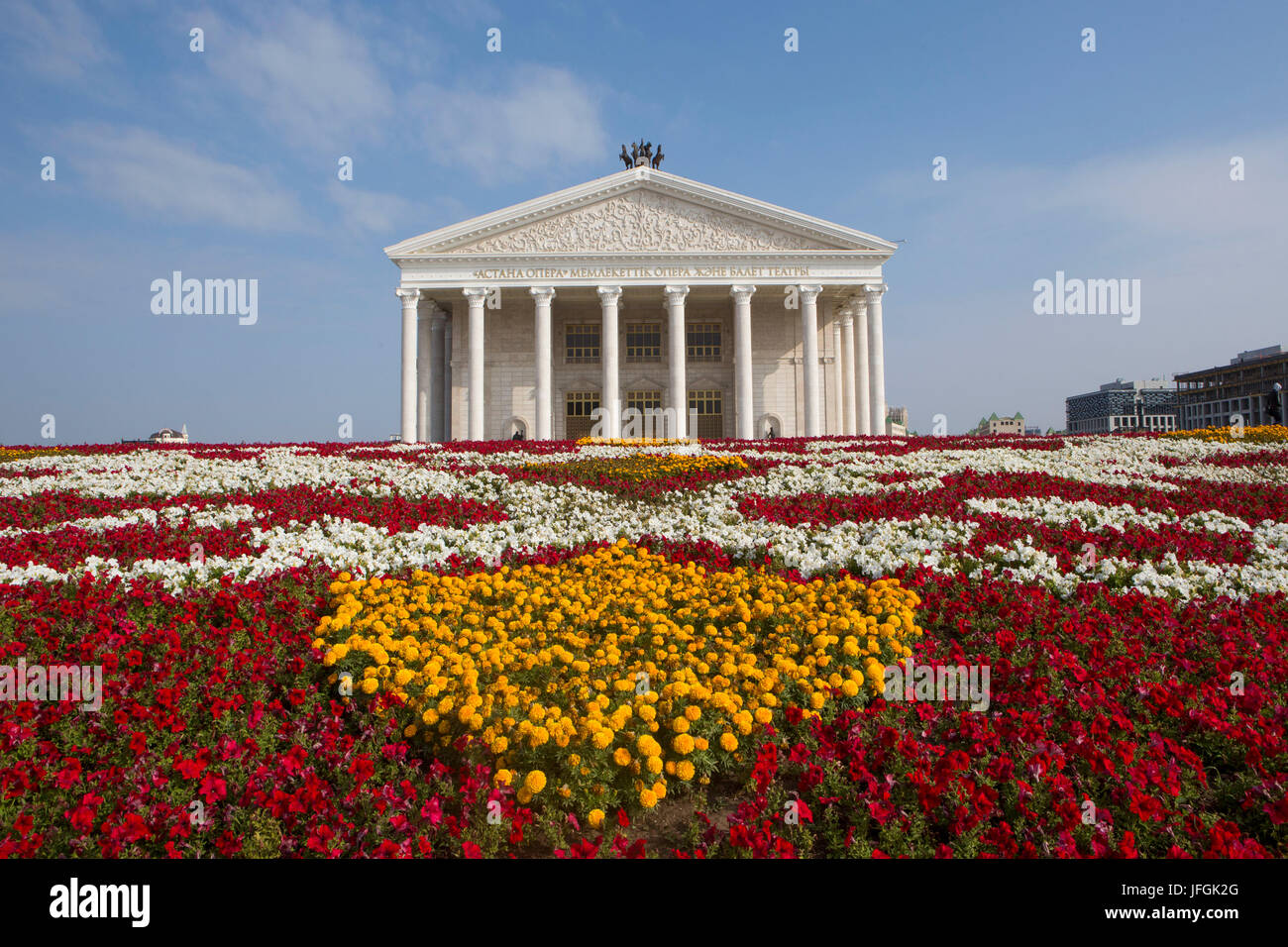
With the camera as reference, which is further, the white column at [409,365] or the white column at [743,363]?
the white column at [743,363]

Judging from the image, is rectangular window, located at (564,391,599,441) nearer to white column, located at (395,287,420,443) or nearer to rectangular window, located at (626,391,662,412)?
rectangular window, located at (626,391,662,412)

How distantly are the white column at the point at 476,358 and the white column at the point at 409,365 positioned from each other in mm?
2991

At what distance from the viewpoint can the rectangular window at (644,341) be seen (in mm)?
44719

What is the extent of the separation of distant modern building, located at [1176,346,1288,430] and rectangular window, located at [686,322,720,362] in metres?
95.3

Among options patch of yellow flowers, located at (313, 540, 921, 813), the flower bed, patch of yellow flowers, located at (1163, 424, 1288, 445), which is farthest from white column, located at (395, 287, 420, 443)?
patch of yellow flowers, located at (1163, 424, 1288, 445)

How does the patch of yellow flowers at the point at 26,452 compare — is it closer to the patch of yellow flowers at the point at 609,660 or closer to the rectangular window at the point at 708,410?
the patch of yellow flowers at the point at 609,660

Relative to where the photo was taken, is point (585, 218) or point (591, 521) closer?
point (591, 521)

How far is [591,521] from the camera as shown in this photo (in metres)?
10.2

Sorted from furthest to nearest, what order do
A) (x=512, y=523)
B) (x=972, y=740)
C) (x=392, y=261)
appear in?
(x=392, y=261), (x=512, y=523), (x=972, y=740)

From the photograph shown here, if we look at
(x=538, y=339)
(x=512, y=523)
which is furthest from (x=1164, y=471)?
(x=538, y=339)

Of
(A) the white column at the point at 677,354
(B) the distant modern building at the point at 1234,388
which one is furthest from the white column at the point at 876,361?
(B) the distant modern building at the point at 1234,388
